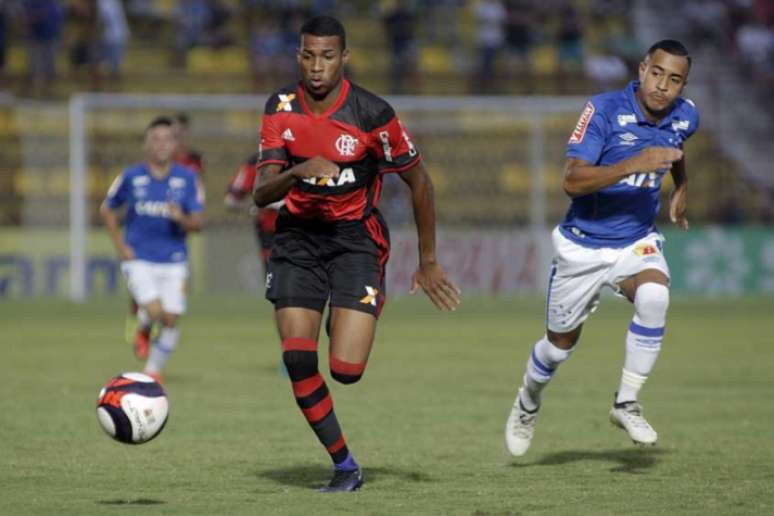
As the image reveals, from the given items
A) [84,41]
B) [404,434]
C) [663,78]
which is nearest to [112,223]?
[404,434]

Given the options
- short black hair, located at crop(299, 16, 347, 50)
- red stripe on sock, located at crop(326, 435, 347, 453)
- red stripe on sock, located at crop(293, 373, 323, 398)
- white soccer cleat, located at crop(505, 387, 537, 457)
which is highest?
short black hair, located at crop(299, 16, 347, 50)

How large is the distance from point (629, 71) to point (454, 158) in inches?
195

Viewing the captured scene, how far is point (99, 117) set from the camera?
90.3ft

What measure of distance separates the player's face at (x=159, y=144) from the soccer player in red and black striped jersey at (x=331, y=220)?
618cm

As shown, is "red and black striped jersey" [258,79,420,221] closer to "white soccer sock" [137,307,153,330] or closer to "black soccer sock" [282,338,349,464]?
"black soccer sock" [282,338,349,464]

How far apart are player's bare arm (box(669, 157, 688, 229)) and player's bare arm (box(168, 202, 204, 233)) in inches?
233

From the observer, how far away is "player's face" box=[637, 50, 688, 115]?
348 inches

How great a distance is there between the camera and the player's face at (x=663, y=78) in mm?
8852

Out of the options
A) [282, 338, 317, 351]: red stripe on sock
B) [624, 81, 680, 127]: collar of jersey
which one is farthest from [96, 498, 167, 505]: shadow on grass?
[624, 81, 680, 127]: collar of jersey

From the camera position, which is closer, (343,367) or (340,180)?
(343,367)

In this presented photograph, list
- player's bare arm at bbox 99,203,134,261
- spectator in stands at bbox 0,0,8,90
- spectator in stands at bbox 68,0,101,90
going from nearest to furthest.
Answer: player's bare arm at bbox 99,203,134,261, spectator in stands at bbox 0,0,8,90, spectator in stands at bbox 68,0,101,90

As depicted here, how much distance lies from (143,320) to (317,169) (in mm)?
7219

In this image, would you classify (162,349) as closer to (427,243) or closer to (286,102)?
(427,243)

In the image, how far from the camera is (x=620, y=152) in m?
9.16
